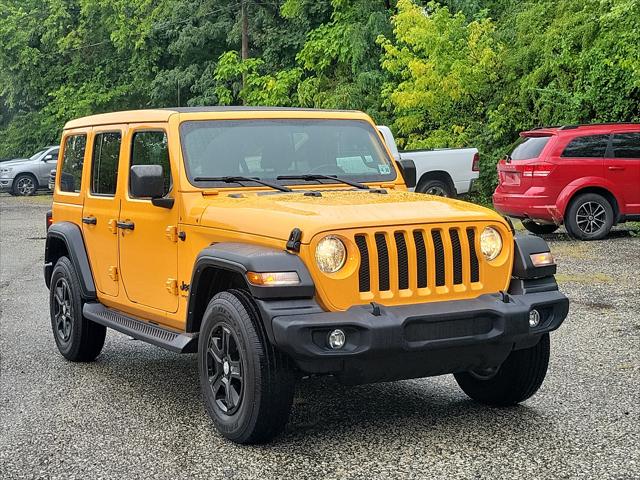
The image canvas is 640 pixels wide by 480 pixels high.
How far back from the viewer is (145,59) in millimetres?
44688

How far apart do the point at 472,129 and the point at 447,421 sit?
66.7 feet

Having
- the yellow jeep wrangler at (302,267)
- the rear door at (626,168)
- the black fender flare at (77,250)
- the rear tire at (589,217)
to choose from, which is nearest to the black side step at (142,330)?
the yellow jeep wrangler at (302,267)

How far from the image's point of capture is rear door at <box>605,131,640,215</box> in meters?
15.5

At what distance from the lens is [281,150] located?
21.7ft

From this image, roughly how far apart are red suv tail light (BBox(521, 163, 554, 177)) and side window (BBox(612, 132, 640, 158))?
1156 millimetres

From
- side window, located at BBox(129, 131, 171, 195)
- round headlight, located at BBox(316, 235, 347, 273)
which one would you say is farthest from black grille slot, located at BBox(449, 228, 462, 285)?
side window, located at BBox(129, 131, 171, 195)

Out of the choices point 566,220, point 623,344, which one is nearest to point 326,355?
point 623,344

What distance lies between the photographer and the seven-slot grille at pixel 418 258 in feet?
17.0

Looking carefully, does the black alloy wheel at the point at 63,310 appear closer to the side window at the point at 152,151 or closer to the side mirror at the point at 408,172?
the side window at the point at 152,151

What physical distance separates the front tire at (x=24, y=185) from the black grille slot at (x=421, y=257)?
30565 millimetres

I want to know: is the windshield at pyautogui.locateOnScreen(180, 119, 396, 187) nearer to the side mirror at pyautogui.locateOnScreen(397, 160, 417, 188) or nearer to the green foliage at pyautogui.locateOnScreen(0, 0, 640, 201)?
the side mirror at pyautogui.locateOnScreen(397, 160, 417, 188)

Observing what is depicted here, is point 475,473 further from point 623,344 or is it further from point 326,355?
point 623,344

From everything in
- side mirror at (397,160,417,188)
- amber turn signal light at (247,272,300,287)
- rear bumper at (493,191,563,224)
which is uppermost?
side mirror at (397,160,417,188)

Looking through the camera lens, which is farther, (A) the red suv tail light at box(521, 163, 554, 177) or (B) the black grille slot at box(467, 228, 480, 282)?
(A) the red suv tail light at box(521, 163, 554, 177)
